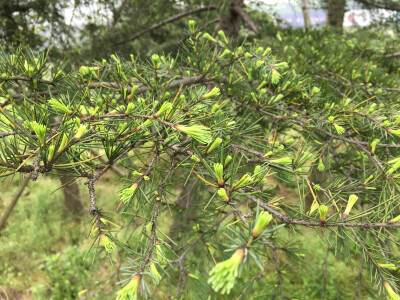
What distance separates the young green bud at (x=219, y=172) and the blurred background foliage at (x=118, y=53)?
1.70 ft

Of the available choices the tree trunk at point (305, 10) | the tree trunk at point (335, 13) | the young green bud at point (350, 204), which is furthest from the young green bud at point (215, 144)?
the tree trunk at point (305, 10)

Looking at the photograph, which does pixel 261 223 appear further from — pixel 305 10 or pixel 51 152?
pixel 305 10

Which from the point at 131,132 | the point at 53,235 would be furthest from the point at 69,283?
the point at 131,132

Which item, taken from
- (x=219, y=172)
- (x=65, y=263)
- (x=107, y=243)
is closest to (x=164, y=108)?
(x=219, y=172)

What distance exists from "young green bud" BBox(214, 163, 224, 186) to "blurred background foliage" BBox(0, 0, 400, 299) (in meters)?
0.52

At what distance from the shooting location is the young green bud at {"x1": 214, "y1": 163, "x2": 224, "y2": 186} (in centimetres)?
65

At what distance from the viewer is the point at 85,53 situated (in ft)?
9.27

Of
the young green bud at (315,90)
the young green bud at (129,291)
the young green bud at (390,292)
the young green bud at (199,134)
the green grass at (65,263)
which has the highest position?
the young green bud at (199,134)

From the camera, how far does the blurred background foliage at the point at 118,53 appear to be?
81.1 inches

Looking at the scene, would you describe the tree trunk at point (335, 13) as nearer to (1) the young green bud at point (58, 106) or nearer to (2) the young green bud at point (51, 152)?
(1) the young green bud at point (58, 106)

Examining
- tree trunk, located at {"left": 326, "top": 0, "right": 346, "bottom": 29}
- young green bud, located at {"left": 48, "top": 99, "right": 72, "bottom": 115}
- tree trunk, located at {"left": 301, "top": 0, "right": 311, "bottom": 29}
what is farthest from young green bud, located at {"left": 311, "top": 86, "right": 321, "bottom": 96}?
tree trunk, located at {"left": 301, "top": 0, "right": 311, "bottom": 29}

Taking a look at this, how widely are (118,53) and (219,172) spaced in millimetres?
2759

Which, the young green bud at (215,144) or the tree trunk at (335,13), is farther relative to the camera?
the tree trunk at (335,13)

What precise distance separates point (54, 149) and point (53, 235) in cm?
522
